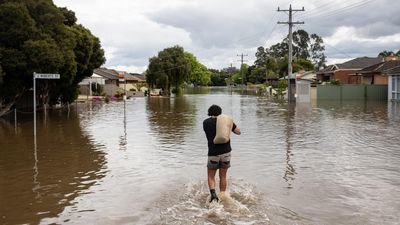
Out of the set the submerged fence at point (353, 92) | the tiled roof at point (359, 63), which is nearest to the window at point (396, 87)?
the submerged fence at point (353, 92)

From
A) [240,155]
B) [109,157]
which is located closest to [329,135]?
[240,155]

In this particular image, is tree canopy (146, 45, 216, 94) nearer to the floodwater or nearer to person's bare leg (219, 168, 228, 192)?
the floodwater

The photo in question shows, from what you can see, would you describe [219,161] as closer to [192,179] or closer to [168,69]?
[192,179]

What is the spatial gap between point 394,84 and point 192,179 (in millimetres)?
38223

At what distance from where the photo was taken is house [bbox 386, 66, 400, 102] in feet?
137

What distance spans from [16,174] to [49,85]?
21379mm

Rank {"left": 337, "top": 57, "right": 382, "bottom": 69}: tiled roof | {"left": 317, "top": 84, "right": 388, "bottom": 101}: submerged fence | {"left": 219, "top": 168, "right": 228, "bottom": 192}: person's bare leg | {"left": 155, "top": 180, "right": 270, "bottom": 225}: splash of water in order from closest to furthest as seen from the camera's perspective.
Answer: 1. {"left": 155, "top": 180, "right": 270, "bottom": 225}: splash of water
2. {"left": 219, "top": 168, "right": 228, "bottom": 192}: person's bare leg
3. {"left": 317, "top": 84, "right": 388, "bottom": 101}: submerged fence
4. {"left": 337, "top": 57, "right": 382, "bottom": 69}: tiled roof

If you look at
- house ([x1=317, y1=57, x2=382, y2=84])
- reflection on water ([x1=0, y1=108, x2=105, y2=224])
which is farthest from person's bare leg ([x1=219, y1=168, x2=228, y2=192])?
house ([x1=317, y1=57, x2=382, y2=84])

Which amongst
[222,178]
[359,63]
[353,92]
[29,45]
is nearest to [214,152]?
[222,178]

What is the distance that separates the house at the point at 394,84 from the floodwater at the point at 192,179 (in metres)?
26.6

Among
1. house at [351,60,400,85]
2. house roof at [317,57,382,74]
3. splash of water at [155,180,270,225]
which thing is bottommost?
splash of water at [155,180,270,225]

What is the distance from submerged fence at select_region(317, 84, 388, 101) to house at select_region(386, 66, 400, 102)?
397 cm

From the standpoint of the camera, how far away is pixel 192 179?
377 inches

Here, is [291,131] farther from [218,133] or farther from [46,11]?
[46,11]
